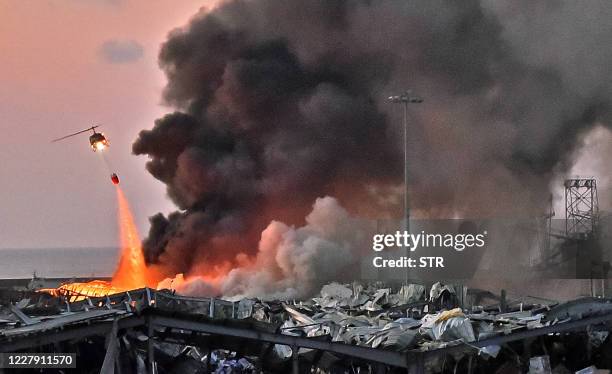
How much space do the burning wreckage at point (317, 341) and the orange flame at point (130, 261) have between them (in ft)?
107

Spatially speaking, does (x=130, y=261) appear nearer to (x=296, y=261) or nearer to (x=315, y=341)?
(x=296, y=261)

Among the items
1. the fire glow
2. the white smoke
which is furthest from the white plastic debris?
the fire glow

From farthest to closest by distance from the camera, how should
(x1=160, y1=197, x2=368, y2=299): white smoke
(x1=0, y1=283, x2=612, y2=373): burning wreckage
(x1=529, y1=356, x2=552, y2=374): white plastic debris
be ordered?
(x1=160, y1=197, x2=368, y2=299): white smoke → (x1=529, y1=356, x2=552, y2=374): white plastic debris → (x1=0, y1=283, x2=612, y2=373): burning wreckage

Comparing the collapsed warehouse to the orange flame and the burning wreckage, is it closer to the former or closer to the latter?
the burning wreckage

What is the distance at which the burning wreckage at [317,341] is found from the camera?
1845 cm

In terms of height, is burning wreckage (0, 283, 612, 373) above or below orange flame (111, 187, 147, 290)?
below

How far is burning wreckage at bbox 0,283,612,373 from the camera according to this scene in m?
18.5

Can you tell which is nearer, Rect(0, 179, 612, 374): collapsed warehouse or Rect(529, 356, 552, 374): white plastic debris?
Rect(0, 179, 612, 374): collapsed warehouse

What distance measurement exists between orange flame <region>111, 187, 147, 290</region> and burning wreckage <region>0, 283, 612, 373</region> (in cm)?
3258

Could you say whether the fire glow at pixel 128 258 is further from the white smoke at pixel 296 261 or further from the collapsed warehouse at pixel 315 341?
the collapsed warehouse at pixel 315 341

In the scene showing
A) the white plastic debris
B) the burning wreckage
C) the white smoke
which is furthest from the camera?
the white smoke

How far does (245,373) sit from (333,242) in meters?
34.9

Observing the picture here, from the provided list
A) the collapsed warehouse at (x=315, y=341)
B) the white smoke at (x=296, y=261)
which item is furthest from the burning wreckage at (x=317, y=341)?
the white smoke at (x=296, y=261)

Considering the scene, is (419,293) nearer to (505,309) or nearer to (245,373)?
(505,309)
